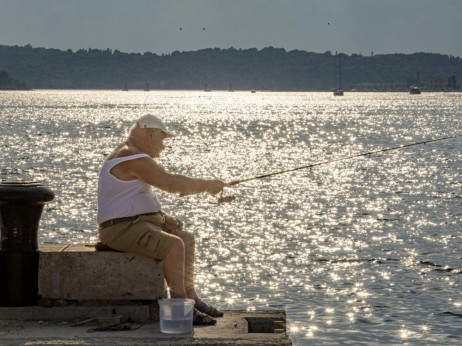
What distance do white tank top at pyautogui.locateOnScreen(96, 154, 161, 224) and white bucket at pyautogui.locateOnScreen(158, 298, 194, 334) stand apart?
0.79 meters

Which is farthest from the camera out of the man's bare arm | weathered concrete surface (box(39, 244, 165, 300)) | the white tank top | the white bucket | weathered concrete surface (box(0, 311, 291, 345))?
weathered concrete surface (box(39, 244, 165, 300))

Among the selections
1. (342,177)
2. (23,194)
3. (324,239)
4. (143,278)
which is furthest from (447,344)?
(342,177)

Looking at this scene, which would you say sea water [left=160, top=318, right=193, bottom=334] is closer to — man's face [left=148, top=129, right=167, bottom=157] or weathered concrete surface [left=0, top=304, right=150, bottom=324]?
weathered concrete surface [left=0, top=304, right=150, bottom=324]

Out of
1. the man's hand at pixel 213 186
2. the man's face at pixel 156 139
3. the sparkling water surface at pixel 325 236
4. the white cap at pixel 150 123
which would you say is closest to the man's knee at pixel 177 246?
the man's hand at pixel 213 186

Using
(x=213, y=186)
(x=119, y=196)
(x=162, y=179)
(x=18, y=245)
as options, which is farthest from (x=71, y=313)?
(x=213, y=186)

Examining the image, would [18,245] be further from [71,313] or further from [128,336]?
[128,336]

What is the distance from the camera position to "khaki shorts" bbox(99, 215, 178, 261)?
24.4 ft

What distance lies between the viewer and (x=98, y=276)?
25.4 feet

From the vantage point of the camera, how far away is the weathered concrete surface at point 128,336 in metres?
6.88

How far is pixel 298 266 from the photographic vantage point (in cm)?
1642

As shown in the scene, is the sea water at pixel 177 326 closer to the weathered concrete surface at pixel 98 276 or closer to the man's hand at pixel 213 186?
the weathered concrete surface at pixel 98 276

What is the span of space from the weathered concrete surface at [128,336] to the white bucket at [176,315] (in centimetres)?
6

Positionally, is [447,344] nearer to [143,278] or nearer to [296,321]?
[296,321]

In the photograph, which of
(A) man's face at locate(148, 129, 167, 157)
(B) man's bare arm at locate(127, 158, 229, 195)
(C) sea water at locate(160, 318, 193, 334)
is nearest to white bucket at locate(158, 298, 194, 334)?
(C) sea water at locate(160, 318, 193, 334)
